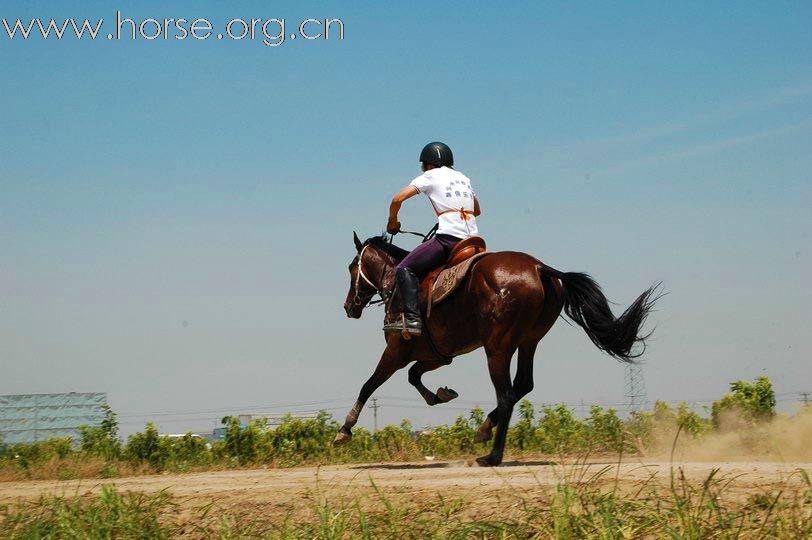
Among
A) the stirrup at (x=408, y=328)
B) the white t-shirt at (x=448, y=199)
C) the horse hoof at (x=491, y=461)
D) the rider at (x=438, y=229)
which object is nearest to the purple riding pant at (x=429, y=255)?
the rider at (x=438, y=229)

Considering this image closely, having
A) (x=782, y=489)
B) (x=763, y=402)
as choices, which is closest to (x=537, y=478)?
(x=782, y=489)

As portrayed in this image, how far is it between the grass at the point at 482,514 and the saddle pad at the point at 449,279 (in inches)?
126

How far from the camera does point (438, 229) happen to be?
33.9 feet

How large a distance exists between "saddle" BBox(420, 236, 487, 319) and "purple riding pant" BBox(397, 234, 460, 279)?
0.07 metres

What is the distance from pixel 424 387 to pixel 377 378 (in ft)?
2.18

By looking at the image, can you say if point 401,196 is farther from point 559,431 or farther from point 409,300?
point 559,431

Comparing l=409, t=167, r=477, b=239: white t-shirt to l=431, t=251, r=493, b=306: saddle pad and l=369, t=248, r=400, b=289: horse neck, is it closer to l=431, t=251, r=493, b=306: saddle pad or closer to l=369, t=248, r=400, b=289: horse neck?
l=431, t=251, r=493, b=306: saddle pad

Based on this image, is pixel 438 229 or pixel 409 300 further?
pixel 438 229

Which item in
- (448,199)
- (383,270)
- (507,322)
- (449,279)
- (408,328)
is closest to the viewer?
(507,322)

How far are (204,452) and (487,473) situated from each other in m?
6.57

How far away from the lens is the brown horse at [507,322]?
9320mm

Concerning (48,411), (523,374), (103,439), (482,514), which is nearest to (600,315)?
(523,374)

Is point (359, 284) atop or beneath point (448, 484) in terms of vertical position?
atop

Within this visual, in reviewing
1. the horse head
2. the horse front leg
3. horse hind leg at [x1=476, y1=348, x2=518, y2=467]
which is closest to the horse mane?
the horse head
